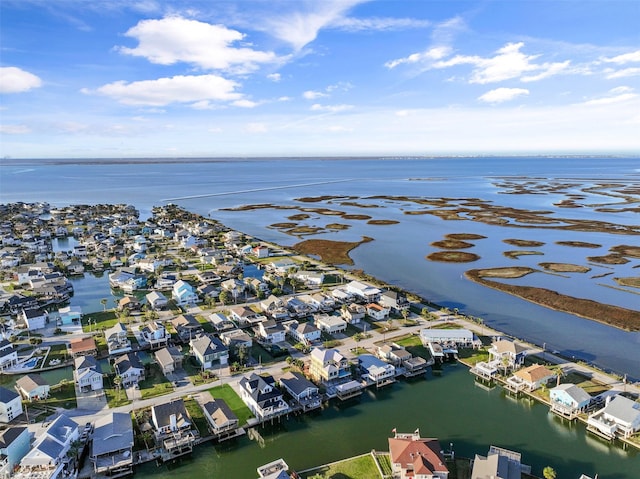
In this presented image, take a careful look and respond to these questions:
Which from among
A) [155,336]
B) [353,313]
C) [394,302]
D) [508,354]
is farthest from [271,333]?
[508,354]

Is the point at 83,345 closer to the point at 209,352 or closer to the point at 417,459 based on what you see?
the point at 209,352

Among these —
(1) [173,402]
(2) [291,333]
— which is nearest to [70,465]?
(1) [173,402]

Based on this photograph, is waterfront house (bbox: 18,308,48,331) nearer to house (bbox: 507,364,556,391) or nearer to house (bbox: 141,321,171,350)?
house (bbox: 141,321,171,350)

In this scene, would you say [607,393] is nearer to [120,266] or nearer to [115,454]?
[115,454]

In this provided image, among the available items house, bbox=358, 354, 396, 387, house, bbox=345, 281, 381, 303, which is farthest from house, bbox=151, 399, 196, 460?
house, bbox=345, 281, 381, 303

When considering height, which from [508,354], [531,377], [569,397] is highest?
[508,354]

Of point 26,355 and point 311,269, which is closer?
point 26,355
